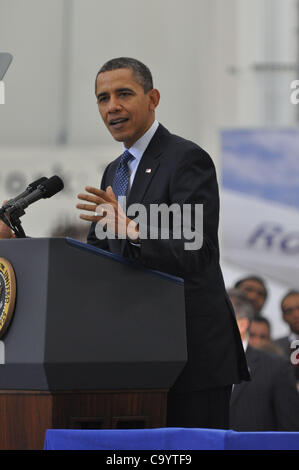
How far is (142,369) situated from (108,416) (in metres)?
0.13

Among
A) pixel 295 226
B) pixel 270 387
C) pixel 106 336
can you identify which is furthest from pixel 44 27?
pixel 106 336

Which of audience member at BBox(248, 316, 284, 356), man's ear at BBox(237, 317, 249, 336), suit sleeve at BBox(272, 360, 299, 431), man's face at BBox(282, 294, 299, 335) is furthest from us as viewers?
man's face at BBox(282, 294, 299, 335)

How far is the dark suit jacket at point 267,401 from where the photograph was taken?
3848mm

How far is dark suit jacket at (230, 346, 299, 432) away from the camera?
3848mm

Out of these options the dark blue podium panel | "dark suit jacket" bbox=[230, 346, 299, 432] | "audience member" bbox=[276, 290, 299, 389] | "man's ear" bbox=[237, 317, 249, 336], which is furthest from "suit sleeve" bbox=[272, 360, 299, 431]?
the dark blue podium panel

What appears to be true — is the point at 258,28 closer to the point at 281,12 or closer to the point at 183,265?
the point at 281,12

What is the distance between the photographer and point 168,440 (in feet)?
5.75

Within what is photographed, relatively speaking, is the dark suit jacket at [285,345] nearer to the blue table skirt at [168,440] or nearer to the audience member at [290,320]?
the audience member at [290,320]

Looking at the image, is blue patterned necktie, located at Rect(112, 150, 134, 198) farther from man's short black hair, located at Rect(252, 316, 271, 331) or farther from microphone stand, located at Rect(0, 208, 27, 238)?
man's short black hair, located at Rect(252, 316, 271, 331)

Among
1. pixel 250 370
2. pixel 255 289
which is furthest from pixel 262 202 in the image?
pixel 250 370

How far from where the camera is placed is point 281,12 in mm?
7520

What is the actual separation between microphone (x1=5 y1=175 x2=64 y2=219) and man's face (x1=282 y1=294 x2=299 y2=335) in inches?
157

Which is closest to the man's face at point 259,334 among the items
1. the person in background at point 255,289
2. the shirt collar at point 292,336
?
the shirt collar at point 292,336

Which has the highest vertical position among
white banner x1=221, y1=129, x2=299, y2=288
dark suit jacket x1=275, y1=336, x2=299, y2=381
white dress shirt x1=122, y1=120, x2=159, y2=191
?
white banner x1=221, y1=129, x2=299, y2=288
